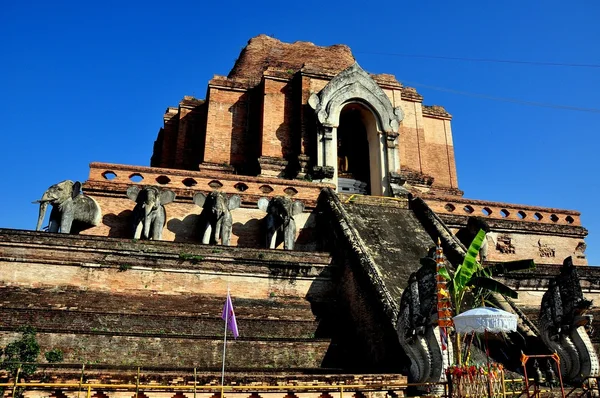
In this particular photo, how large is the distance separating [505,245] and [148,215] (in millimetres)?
11116

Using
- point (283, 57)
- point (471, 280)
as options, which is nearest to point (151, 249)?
point (471, 280)

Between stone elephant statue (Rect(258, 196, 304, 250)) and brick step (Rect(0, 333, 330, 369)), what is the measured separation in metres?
5.01

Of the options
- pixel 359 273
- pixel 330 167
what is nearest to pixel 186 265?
pixel 359 273

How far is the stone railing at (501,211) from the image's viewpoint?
1730cm

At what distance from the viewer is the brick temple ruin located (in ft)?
29.3

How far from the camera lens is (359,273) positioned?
10906 millimetres

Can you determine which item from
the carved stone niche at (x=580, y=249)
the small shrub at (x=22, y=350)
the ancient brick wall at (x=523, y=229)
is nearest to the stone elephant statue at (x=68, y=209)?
the small shrub at (x=22, y=350)

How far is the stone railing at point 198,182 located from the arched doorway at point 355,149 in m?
3.60

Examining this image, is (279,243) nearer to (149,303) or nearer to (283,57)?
(149,303)

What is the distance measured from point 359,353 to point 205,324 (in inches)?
114

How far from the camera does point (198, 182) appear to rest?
1563cm

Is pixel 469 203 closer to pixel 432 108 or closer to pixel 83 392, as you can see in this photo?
pixel 432 108

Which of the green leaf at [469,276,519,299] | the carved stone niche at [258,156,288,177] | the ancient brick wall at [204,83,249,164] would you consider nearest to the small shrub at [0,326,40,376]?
the green leaf at [469,276,519,299]

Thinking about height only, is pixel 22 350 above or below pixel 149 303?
below
